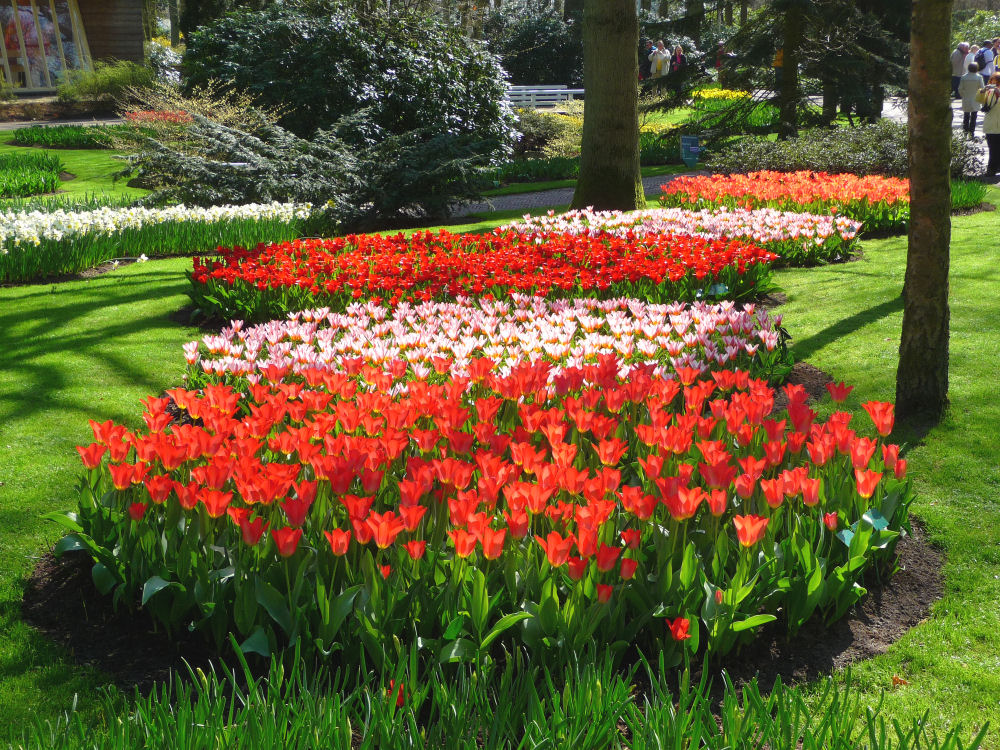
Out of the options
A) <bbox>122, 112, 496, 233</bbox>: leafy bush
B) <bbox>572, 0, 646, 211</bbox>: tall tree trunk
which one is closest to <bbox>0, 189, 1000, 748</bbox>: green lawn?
<bbox>122, 112, 496, 233</bbox>: leafy bush

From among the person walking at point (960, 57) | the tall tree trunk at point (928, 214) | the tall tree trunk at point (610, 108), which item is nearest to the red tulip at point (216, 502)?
the tall tree trunk at point (928, 214)

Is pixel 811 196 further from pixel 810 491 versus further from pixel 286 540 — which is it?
pixel 286 540

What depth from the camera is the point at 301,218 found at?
10.7 metres

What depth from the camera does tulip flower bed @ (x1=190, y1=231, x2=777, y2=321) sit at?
6.50 meters

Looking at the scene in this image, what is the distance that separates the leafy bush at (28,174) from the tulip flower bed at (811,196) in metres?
10.4

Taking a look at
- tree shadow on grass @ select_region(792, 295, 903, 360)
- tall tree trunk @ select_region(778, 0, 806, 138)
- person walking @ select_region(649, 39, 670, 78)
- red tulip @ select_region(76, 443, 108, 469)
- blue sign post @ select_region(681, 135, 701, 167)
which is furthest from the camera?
person walking @ select_region(649, 39, 670, 78)

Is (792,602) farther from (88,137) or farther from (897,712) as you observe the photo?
(88,137)

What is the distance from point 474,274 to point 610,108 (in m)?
5.20

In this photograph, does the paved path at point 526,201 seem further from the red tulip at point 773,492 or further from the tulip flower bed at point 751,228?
the red tulip at point 773,492

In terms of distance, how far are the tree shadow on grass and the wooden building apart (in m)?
32.2

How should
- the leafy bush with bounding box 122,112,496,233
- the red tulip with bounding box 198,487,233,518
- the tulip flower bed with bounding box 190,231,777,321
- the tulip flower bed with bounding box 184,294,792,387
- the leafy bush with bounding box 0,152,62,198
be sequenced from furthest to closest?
the leafy bush with bounding box 0,152,62,198 → the leafy bush with bounding box 122,112,496,233 → the tulip flower bed with bounding box 190,231,777,321 → the tulip flower bed with bounding box 184,294,792,387 → the red tulip with bounding box 198,487,233,518

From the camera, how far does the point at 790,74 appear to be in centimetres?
1697

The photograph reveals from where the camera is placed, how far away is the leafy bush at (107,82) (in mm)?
28438

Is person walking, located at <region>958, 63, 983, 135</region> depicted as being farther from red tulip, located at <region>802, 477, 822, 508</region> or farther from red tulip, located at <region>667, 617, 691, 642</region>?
red tulip, located at <region>667, 617, 691, 642</region>
